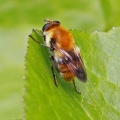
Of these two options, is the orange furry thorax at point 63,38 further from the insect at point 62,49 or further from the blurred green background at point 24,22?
the blurred green background at point 24,22

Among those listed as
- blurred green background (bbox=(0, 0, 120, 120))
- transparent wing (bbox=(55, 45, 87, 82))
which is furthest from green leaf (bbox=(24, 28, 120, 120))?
blurred green background (bbox=(0, 0, 120, 120))

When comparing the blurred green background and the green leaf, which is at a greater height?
the blurred green background

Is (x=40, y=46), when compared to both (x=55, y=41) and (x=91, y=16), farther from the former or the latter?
(x=91, y=16)

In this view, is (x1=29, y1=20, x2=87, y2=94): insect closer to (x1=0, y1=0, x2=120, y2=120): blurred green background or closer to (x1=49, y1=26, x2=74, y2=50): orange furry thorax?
(x1=49, y1=26, x2=74, y2=50): orange furry thorax

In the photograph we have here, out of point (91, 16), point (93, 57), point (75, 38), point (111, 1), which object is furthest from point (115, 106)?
point (91, 16)

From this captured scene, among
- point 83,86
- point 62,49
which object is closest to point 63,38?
point 62,49

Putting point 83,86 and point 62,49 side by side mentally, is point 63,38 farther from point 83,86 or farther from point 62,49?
point 83,86
